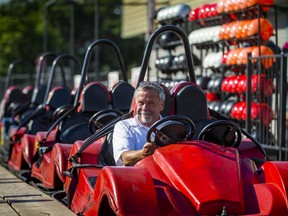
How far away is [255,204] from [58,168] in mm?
3087

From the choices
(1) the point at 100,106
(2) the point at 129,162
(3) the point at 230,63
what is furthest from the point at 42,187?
(3) the point at 230,63

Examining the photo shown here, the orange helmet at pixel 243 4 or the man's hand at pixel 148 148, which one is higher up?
the orange helmet at pixel 243 4

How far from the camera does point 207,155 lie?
5.54 metres

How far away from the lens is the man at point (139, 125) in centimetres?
611

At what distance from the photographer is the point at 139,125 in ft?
20.6

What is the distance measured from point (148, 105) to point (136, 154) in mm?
414

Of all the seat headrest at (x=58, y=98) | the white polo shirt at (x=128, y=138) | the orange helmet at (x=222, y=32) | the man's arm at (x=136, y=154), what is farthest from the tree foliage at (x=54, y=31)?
the man's arm at (x=136, y=154)

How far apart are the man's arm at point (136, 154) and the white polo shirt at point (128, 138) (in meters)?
0.09

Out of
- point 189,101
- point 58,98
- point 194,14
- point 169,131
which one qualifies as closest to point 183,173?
point 169,131

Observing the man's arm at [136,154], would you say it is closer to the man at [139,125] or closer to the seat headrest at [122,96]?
the man at [139,125]

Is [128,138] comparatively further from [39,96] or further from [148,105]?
[39,96]

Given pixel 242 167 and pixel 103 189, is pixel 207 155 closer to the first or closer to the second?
pixel 242 167

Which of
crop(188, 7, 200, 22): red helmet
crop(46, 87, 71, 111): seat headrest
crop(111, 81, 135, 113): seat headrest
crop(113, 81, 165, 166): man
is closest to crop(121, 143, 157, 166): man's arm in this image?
crop(113, 81, 165, 166): man

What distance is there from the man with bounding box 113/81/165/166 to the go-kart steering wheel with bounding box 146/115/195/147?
0.25 meters
